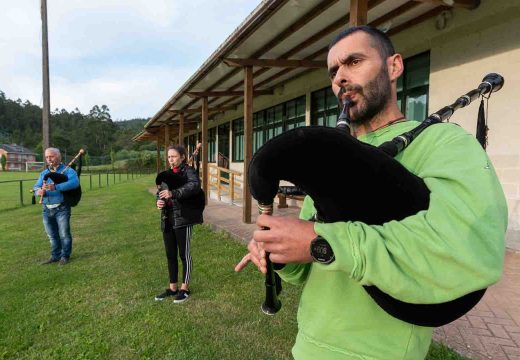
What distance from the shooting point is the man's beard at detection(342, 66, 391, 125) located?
43.6 inches

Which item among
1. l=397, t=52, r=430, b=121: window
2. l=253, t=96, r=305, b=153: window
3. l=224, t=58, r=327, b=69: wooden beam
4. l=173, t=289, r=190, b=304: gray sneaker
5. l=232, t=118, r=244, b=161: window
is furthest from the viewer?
l=232, t=118, r=244, b=161: window

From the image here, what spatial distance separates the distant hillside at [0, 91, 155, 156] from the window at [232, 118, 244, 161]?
308 feet

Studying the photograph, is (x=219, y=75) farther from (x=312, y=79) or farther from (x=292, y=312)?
(x=292, y=312)

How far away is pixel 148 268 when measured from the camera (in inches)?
229

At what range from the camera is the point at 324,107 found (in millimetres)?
10367

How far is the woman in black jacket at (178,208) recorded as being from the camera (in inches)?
177

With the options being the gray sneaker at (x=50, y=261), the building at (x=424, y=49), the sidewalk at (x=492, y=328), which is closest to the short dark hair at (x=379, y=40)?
the sidewalk at (x=492, y=328)

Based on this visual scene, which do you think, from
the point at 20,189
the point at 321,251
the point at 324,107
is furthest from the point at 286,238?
the point at 20,189

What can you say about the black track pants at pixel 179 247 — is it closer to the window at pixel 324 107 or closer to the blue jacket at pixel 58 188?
the blue jacket at pixel 58 188

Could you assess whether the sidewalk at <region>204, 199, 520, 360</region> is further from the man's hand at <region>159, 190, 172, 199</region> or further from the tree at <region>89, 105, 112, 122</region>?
the tree at <region>89, 105, 112, 122</region>

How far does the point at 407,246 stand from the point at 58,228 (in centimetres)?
698

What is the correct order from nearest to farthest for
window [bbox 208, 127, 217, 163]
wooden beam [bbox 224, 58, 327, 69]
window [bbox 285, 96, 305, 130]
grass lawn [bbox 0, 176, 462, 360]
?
grass lawn [bbox 0, 176, 462, 360], wooden beam [bbox 224, 58, 327, 69], window [bbox 285, 96, 305, 130], window [bbox 208, 127, 217, 163]

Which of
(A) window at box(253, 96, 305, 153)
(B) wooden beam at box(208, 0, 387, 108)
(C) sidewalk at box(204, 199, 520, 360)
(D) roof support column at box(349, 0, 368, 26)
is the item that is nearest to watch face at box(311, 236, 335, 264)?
(C) sidewalk at box(204, 199, 520, 360)

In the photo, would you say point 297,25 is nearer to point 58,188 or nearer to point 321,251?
point 58,188
